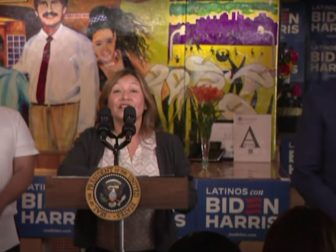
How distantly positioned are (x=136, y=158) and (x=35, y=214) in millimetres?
1542

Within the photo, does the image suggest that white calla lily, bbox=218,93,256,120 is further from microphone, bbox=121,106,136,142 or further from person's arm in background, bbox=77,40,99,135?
microphone, bbox=121,106,136,142

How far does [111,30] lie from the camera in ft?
14.3

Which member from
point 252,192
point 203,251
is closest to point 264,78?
point 252,192

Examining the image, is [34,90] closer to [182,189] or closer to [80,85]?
[80,85]

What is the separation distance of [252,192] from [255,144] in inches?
23.5

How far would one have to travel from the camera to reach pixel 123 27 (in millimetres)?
4352

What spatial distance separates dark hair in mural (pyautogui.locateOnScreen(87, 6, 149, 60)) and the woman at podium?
5.80 ft

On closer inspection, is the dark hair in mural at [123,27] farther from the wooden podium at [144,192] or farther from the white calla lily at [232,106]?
the wooden podium at [144,192]

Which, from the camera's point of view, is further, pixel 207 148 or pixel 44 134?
pixel 44 134

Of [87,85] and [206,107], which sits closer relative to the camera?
[206,107]

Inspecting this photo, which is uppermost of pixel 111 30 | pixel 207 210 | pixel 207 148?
pixel 111 30

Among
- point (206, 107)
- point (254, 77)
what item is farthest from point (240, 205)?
point (254, 77)

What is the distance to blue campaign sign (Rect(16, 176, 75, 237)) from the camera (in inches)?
151

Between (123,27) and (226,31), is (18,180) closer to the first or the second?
(123,27)
